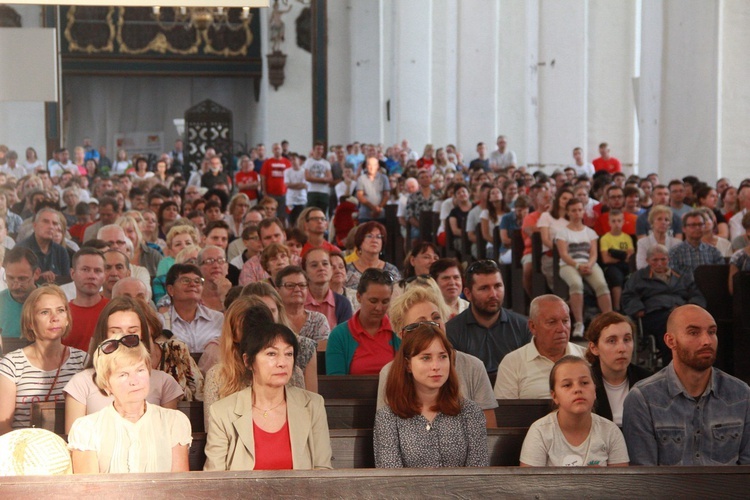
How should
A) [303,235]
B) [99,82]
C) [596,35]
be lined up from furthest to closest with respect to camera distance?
[99,82]
[596,35]
[303,235]

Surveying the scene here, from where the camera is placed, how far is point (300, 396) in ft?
16.1

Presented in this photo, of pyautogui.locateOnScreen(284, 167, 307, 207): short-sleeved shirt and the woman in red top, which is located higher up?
pyautogui.locateOnScreen(284, 167, 307, 207): short-sleeved shirt

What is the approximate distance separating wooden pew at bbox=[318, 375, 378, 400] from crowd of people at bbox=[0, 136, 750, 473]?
0.85 feet

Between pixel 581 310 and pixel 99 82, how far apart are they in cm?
2688

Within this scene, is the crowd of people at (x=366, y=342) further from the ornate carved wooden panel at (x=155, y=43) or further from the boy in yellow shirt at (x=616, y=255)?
the ornate carved wooden panel at (x=155, y=43)

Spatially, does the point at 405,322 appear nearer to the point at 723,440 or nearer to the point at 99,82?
the point at 723,440

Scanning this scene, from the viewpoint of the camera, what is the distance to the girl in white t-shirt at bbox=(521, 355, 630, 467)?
4.75 metres

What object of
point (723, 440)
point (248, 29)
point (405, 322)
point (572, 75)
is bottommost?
point (723, 440)

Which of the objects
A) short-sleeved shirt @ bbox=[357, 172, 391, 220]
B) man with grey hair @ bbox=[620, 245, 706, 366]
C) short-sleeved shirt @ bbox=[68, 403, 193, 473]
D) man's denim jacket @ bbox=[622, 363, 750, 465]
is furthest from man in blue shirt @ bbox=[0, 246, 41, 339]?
short-sleeved shirt @ bbox=[357, 172, 391, 220]

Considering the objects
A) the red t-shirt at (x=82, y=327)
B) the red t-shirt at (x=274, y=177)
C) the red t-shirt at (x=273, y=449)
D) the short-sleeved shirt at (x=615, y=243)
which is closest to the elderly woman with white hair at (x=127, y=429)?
the red t-shirt at (x=273, y=449)

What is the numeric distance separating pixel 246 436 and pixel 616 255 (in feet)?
22.5

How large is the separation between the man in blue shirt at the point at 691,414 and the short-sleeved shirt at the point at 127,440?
6.22ft

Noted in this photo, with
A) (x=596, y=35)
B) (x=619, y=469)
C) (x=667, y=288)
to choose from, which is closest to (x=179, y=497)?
(x=619, y=469)

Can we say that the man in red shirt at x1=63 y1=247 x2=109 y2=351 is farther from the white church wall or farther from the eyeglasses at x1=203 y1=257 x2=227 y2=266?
the white church wall
